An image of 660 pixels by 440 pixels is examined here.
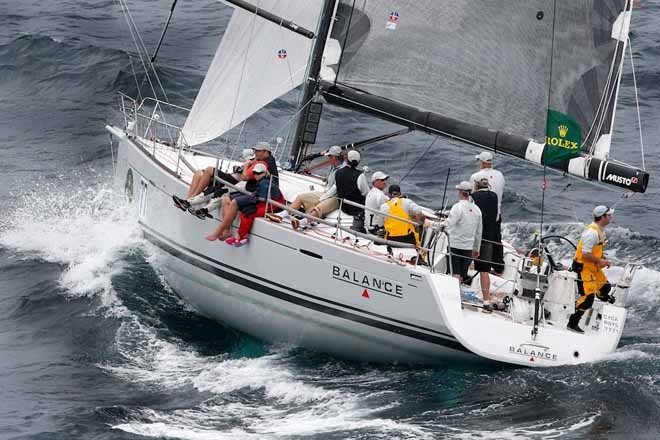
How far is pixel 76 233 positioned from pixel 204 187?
3.80 m

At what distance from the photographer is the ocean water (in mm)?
10867

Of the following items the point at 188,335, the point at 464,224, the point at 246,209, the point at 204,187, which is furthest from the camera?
the point at 188,335

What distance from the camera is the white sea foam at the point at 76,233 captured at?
1523cm

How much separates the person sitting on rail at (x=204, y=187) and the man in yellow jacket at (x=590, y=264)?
4119mm

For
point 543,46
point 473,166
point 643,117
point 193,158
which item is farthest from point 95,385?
point 643,117

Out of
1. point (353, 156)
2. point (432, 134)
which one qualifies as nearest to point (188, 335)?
point (353, 156)

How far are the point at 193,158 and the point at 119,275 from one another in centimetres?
198

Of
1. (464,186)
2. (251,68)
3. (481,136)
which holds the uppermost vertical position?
(251,68)

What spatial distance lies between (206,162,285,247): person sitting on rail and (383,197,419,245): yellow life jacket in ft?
4.73

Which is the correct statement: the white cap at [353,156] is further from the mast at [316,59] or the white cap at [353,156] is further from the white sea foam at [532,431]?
the white sea foam at [532,431]

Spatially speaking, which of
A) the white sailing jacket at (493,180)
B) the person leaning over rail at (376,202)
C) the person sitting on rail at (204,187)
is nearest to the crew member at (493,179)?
the white sailing jacket at (493,180)

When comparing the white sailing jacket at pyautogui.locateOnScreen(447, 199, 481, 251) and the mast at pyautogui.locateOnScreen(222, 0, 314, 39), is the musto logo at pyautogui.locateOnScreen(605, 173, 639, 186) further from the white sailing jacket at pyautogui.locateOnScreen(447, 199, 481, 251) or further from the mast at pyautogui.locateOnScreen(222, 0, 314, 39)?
the mast at pyautogui.locateOnScreen(222, 0, 314, 39)

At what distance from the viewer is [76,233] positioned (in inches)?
650

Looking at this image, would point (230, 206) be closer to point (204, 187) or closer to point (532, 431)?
point (204, 187)
